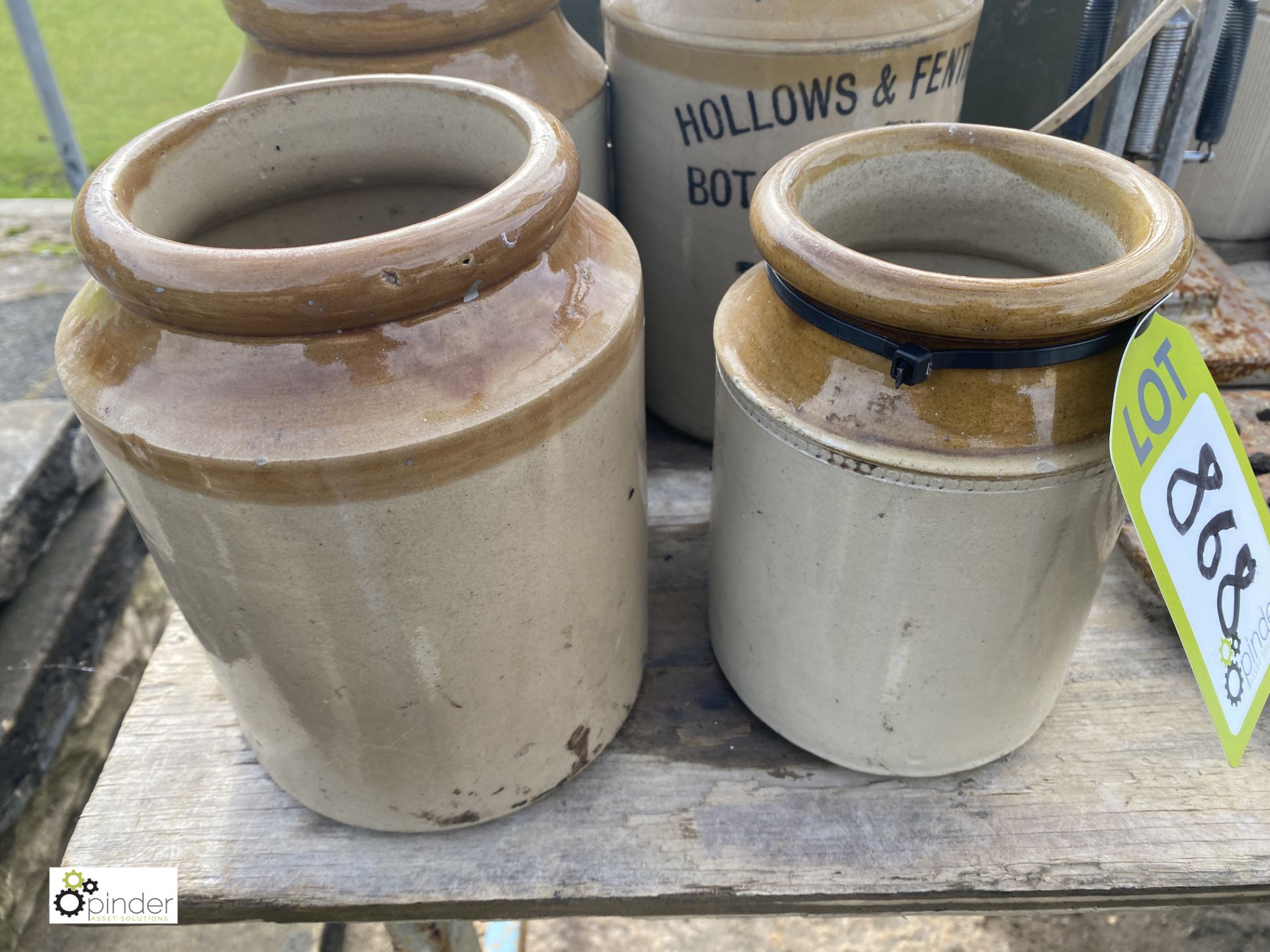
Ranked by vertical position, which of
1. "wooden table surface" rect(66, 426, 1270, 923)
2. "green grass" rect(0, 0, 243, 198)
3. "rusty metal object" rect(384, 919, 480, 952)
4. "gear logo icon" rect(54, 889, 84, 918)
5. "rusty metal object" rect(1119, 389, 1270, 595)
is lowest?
"green grass" rect(0, 0, 243, 198)

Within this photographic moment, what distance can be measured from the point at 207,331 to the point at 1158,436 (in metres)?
0.62

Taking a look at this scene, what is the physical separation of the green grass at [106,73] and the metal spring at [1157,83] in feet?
10.5

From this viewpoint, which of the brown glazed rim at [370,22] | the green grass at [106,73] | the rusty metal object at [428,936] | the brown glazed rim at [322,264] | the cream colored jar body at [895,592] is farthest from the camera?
the green grass at [106,73]

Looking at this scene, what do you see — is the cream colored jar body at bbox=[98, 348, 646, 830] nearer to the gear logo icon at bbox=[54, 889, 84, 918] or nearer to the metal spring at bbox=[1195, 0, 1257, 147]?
the gear logo icon at bbox=[54, 889, 84, 918]

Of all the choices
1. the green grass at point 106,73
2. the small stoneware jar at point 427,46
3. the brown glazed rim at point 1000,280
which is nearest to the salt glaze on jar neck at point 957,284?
the brown glazed rim at point 1000,280

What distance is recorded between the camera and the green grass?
3.63m

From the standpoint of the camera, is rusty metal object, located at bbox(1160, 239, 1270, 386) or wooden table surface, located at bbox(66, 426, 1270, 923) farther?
rusty metal object, located at bbox(1160, 239, 1270, 386)

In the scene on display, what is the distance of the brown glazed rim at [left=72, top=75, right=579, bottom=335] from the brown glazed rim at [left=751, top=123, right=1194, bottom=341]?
0.53 feet

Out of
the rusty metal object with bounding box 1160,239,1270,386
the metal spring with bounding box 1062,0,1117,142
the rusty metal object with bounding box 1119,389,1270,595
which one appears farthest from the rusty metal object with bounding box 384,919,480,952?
the metal spring with bounding box 1062,0,1117,142

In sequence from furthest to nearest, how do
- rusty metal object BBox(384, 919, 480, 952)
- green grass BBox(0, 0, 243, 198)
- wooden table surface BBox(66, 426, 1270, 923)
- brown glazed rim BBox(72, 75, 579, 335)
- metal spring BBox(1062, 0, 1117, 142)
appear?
green grass BBox(0, 0, 243, 198) → metal spring BBox(1062, 0, 1117, 142) → rusty metal object BBox(384, 919, 480, 952) → wooden table surface BBox(66, 426, 1270, 923) → brown glazed rim BBox(72, 75, 579, 335)

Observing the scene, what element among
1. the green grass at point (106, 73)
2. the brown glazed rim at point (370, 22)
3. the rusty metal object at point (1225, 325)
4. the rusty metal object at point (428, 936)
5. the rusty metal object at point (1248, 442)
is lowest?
the green grass at point (106, 73)

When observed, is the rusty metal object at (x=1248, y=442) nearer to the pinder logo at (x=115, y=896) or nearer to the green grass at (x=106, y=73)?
the pinder logo at (x=115, y=896)

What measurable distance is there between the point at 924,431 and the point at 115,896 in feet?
2.42

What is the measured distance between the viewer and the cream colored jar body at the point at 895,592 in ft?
2.21
